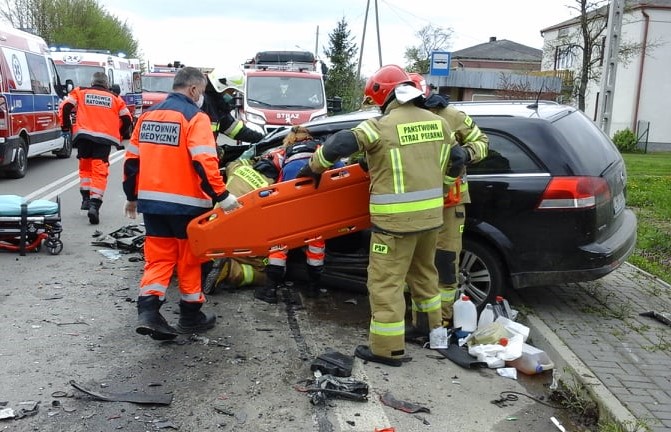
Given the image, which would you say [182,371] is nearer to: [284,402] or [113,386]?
[113,386]

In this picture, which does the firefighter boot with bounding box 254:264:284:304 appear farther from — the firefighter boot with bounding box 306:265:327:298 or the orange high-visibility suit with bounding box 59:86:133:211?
the orange high-visibility suit with bounding box 59:86:133:211

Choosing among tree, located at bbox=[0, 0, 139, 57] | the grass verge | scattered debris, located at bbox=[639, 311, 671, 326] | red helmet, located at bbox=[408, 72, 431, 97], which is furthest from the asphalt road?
tree, located at bbox=[0, 0, 139, 57]

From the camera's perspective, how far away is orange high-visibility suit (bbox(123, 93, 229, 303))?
14.8ft

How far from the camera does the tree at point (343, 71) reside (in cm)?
3416

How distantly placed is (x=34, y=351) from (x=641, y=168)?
16.9 m

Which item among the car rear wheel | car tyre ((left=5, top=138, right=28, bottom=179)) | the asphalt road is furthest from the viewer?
car tyre ((left=5, top=138, right=28, bottom=179))

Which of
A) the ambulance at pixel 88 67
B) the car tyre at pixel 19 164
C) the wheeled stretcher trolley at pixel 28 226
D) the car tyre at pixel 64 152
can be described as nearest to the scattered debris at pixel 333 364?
the wheeled stretcher trolley at pixel 28 226

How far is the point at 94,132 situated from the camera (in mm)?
8906

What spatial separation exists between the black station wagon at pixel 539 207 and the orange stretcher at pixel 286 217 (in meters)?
1.01

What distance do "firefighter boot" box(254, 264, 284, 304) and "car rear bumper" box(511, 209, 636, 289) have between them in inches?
74.6

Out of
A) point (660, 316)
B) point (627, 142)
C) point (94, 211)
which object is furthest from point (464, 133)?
point (627, 142)

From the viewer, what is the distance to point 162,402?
3.79 meters

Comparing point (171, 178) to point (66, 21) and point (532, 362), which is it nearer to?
point (532, 362)

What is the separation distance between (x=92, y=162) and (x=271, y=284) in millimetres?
4332
